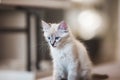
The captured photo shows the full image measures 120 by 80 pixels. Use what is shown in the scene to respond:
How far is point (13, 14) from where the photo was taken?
2.31 metres

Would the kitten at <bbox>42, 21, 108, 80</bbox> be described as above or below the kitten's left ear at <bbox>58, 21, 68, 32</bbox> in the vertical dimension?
below

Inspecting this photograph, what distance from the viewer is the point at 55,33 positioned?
0.47m

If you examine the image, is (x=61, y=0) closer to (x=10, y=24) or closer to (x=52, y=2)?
(x=52, y=2)

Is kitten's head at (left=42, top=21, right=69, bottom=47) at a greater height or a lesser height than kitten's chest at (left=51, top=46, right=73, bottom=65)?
greater

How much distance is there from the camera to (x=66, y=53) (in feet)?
1.61

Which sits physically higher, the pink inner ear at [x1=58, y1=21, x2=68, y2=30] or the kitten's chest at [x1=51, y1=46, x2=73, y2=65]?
the pink inner ear at [x1=58, y1=21, x2=68, y2=30]

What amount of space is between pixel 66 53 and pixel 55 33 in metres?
0.05

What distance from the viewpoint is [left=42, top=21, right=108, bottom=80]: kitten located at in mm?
469

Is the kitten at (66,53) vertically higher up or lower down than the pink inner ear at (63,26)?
lower down

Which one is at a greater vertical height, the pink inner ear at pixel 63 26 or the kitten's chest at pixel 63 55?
the pink inner ear at pixel 63 26

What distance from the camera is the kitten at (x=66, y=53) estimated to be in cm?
47

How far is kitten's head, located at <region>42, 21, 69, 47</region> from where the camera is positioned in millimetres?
461

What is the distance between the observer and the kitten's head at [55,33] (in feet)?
1.51

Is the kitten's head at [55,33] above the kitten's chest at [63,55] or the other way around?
above
